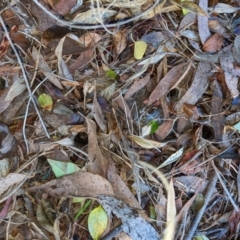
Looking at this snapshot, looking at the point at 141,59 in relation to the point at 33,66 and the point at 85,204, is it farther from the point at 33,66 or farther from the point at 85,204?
the point at 85,204

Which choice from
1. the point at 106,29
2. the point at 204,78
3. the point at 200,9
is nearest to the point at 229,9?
the point at 200,9

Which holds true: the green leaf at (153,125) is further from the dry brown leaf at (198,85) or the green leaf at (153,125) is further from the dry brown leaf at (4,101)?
the dry brown leaf at (4,101)

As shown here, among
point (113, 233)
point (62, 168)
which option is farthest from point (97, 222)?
point (62, 168)

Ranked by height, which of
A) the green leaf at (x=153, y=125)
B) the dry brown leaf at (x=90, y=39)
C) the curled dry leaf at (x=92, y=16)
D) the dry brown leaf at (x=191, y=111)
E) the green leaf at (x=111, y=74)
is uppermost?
the curled dry leaf at (x=92, y=16)

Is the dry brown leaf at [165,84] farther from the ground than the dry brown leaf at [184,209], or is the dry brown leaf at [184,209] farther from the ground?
the dry brown leaf at [165,84]

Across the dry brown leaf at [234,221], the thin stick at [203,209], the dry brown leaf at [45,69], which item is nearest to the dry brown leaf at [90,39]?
the dry brown leaf at [45,69]
